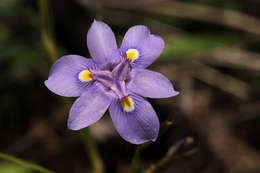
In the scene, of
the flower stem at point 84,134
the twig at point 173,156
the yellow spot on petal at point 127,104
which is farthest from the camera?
the flower stem at point 84,134

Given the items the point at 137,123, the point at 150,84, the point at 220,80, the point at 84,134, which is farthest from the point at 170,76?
the point at 137,123

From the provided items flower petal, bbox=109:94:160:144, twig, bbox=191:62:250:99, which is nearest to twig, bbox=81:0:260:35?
twig, bbox=191:62:250:99

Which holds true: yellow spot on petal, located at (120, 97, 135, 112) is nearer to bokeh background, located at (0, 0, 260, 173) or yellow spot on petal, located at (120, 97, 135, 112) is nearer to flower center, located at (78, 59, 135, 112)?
flower center, located at (78, 59, 135, 112)

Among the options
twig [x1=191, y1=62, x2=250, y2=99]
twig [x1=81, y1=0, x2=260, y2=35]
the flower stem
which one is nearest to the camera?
the flower stem

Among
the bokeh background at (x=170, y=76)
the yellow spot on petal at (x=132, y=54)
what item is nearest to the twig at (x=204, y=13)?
the bokeh background at (x=170, y=76)

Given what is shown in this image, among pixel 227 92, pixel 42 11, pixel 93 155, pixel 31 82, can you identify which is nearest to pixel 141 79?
pixel 93 155

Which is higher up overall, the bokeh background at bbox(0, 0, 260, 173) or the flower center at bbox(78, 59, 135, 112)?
the flower center at bbox(78, 59, 135, 112)

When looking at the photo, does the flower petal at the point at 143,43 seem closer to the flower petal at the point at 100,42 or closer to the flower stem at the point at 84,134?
the flower petal at the point at 100,42

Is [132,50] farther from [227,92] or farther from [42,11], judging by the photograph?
[227,92]
